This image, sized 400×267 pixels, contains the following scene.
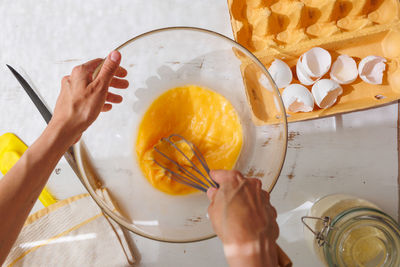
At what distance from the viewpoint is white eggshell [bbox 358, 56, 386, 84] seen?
1.86 feet

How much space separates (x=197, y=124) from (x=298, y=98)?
0.67ft

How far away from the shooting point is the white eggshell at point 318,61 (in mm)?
565

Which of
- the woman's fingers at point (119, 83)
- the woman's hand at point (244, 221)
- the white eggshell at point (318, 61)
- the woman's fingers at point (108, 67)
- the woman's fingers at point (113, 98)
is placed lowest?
the woman's hand at point (244, 221)

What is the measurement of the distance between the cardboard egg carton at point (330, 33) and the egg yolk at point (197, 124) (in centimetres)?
12

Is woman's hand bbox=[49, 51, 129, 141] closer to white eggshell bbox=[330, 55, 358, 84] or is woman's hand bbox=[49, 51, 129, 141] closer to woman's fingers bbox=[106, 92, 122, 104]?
woman's fingers bbox=[106, 92, 122, 104]

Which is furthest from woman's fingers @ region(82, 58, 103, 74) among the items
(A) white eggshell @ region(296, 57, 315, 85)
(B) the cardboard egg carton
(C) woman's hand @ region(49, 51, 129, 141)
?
(A) white eggshell @ region(296, 57, 315, 85)

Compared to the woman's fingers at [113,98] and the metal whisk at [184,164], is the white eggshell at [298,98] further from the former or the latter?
the woman's fingers at [113,98]

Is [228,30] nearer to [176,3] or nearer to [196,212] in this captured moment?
[176,3]

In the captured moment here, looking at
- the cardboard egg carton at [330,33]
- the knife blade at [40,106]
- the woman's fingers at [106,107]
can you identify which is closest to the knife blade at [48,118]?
the knife blade at [40,106]

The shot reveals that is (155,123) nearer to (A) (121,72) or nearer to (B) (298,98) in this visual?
(A) (121,72)

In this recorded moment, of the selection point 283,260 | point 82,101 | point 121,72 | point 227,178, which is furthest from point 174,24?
point 283,260

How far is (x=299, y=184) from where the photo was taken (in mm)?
612

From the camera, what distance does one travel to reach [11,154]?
0.63 meters

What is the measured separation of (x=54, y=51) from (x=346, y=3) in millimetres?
662
